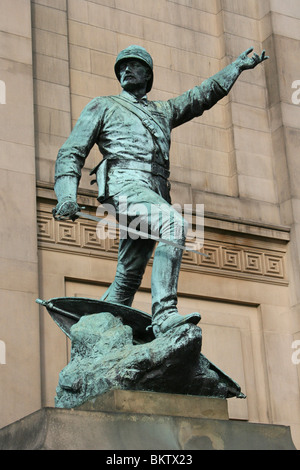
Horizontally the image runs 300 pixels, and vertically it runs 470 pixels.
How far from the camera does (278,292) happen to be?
47.0 ft

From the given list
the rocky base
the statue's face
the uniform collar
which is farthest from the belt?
the rocky base

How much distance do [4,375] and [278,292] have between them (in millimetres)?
4574

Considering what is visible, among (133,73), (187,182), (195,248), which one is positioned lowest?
(133,73)

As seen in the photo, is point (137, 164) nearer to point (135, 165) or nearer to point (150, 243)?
point (135, 165)

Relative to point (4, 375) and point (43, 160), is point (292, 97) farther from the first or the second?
point (4, 375)

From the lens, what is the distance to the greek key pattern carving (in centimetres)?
1287

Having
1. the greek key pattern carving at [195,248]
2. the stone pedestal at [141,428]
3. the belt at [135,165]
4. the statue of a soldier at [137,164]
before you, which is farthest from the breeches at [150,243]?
the greek key pattern carving at [195,248]

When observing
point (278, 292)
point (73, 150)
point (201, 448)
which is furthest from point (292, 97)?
point (201, 448)

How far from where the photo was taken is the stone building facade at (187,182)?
12.2m

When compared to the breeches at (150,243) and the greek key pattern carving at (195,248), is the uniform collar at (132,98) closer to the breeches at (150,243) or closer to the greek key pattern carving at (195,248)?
the breeches at (150,243)

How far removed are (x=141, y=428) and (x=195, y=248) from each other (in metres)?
7.19

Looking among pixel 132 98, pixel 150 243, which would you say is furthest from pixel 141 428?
pixel 132 98

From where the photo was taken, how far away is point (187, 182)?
570 inches

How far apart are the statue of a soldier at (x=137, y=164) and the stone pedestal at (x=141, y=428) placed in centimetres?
70
